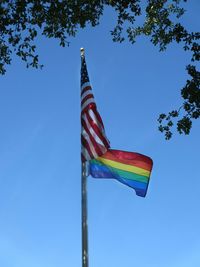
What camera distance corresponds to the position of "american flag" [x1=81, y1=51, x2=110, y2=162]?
49.0 feet

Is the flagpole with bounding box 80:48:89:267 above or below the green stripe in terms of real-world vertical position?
below

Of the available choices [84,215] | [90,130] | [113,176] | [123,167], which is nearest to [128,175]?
[123,167]

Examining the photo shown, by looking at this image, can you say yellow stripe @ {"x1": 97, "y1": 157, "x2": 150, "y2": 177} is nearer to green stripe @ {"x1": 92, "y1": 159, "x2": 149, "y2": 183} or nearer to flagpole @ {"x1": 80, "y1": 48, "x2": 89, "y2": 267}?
green stripe @ {"x1": 92, "y1": 159, "x2": 149, "y2": 183}

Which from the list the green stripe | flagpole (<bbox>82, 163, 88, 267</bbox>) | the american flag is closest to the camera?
flagpole (<bbox>82, 163, 88, 267</bbox>)

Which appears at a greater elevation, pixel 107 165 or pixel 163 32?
pixel 163 32

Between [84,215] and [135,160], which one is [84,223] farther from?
[135,160]

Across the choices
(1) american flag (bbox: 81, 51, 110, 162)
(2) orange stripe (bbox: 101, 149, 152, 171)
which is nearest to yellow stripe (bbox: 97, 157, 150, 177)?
(2) orange stripe (bbox: 101, 149, 152, 171)

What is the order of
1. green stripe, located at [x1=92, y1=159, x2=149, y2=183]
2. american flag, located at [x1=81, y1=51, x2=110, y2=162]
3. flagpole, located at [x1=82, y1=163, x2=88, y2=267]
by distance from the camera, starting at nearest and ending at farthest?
flagpole, located at [x1=82, y1=163, x2=88, y2=267], american flag, located at [x1=81, y1=51, x2=110, y2=162], green stripe, located at [x1=92, y1=159, x2=149, y2=183]

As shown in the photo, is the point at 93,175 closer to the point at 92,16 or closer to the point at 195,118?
the point at 195,118

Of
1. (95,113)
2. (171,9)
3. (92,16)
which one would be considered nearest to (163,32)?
(171,9)

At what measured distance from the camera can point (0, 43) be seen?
16.0 m

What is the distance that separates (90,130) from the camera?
50.4 ft

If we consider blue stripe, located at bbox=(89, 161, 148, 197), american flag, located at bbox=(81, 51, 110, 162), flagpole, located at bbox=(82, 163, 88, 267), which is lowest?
flagpole, located at bbox=(82, 163, 88, 267)

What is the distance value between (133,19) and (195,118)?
159 inches
